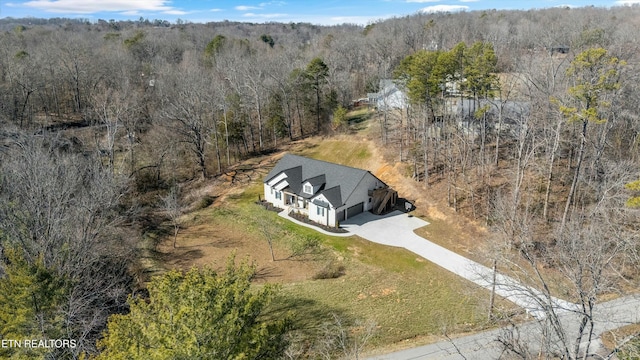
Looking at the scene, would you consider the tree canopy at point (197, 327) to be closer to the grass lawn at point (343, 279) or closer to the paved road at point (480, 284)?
the grass lawn at point (343, 279)

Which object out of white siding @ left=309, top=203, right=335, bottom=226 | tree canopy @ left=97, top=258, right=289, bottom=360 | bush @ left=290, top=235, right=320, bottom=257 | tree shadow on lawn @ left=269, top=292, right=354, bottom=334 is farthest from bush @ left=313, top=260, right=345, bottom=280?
tree canopy @ left=97, top=258, right=289, bottom=360

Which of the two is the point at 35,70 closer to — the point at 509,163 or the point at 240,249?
the point at 240,249

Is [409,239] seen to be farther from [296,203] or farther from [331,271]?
[296,203]

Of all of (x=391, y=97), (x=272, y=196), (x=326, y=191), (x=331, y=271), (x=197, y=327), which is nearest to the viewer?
(x=197, y=327)

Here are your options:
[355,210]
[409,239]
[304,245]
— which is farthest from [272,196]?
[409,239]

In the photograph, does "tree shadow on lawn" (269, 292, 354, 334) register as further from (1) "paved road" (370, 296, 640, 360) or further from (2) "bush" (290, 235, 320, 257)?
(2) "bush" (290, 235, 320, 257)

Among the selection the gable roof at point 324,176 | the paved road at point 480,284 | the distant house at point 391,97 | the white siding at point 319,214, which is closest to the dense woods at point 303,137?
the paved road at point 480,284

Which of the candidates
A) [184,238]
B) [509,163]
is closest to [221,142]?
[184,238]
